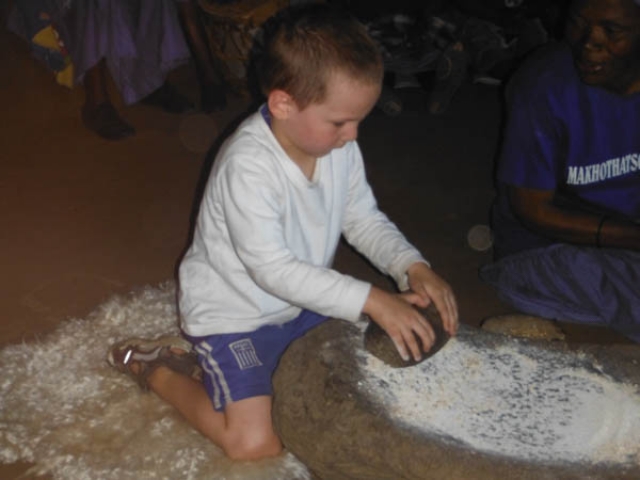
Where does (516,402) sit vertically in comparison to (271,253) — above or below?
below

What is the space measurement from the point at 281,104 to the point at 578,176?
1.10m

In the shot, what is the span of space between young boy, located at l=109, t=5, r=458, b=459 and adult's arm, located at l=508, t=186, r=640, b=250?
1.87 feet

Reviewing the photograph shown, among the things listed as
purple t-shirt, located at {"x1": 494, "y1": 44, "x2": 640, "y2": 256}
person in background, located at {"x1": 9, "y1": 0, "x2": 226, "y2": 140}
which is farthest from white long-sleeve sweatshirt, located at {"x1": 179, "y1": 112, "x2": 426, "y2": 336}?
person in background, located at {"x1": 9, "y1": 0, "x2": 226, "y2": 140}

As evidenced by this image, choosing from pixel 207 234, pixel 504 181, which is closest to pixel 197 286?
pixel 207 234

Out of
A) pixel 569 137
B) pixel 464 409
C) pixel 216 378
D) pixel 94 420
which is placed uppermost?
pixel 569 137

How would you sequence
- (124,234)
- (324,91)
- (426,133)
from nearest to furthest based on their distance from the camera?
1. (324,91)
2. (124,234)
3. (426,133)

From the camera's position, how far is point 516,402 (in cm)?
177

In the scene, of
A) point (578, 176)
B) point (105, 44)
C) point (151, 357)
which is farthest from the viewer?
point (105, 44)

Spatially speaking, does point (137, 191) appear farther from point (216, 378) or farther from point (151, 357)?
point (216, 378)

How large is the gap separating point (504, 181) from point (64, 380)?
1512 mm

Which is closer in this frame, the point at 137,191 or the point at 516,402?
the point at 516,402

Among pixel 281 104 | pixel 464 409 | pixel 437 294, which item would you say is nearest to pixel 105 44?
pixel 281 104

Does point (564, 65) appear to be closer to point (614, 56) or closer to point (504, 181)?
point (614, 56)

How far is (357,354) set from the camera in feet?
6.27
